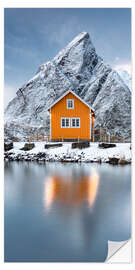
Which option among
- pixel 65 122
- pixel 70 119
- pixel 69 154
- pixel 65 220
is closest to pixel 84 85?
pixel 70 119

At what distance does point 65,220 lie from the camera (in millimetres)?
1271

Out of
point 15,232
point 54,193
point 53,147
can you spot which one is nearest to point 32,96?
point 53,147

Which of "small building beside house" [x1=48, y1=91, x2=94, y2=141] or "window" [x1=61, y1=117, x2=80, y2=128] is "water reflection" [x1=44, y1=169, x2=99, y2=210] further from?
"window" [x1=61, y1=117, x2=80, y2=128]

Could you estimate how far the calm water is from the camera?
983 millimetres

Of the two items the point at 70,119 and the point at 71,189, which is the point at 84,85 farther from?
the point at 71,189

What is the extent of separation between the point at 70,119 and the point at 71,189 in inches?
162

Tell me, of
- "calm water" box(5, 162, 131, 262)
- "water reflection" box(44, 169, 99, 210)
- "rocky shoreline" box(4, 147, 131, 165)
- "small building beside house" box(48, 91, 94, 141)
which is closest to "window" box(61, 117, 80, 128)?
"small building beside house" box(48, 91, 94, 141)

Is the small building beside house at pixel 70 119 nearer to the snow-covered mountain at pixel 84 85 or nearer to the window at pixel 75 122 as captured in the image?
the window at pixel 75 122

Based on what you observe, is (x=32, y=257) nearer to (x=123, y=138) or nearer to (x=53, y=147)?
(x=53, y=147)

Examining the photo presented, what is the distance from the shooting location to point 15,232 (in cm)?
114

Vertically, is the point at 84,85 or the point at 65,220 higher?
the point at 84,85

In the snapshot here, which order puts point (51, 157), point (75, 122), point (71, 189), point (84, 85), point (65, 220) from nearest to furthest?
point (65, 220), point (71, 189), point (51, 157), point (75, 122), point (84, 85)

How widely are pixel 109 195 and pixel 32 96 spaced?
6732 mm

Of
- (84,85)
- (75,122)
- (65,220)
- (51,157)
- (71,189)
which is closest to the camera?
(65,220)
